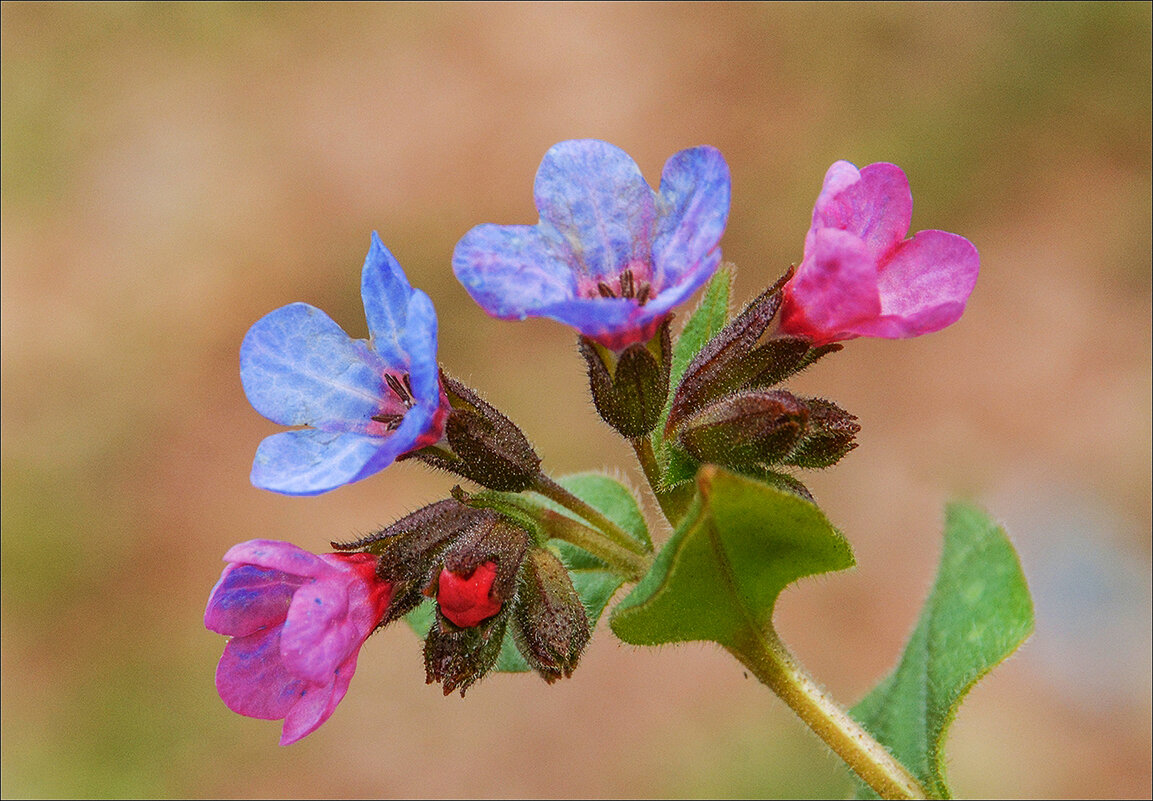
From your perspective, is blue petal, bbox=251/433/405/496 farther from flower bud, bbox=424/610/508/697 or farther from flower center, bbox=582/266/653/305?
flower center, bbox=582/266/653/305

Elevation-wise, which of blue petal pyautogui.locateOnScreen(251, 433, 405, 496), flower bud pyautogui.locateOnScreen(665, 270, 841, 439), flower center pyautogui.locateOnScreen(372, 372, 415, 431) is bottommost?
blue petal pyautogui.locateOnScreen(251, 433, 405, 496)

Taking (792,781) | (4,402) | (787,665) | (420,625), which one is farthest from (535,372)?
(787,665)

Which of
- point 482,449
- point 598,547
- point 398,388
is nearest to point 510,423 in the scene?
point 482,449

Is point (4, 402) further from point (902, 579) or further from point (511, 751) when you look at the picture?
point (902, 579)

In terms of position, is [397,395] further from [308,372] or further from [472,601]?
[472,601]

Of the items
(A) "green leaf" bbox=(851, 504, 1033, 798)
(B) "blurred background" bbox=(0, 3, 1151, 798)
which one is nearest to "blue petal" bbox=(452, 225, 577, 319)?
(A) "green leaf" bbox=(851, 504, 1033, 798)

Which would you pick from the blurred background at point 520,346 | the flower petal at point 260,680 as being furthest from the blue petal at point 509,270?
the blurred background at point 520,346
